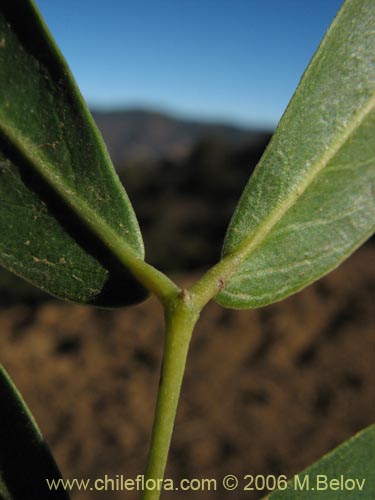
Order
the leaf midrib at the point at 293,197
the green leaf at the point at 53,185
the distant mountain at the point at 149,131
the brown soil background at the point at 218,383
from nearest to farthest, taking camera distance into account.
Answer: the green leaf at the point at 53,185 → the leaf midrib at the point at 293,197 → the brown soil background at the point at 218,383 → the distant mountain at the point at 149,131

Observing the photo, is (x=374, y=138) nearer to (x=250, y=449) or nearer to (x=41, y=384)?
(x=250, y=449)

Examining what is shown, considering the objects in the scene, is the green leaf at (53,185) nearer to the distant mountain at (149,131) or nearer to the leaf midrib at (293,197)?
the leaf midrib at (293,197)

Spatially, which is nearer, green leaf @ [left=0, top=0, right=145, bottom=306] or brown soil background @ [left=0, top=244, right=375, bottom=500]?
green leaf @ [left=0, top=0, right=145, bottom=306]

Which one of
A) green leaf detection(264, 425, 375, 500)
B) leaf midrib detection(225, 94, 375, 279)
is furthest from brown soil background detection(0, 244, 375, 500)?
leaf midrib detection(225, 94, 375, 279)

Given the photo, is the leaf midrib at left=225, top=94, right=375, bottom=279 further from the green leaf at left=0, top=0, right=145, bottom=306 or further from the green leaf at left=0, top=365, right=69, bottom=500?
the green leaf at left=0, top=365, right=69, bottom=500

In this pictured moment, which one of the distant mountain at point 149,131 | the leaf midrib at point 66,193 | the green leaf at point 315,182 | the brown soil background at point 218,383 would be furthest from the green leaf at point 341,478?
the distant mountain at point 149,131

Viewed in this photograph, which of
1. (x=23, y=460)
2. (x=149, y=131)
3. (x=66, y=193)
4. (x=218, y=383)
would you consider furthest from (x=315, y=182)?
(x=149, y=131)
